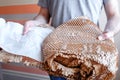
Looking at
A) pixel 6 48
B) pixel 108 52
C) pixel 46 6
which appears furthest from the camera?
pixel 46 6

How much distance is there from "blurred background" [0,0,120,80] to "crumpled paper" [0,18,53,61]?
35.7 inches

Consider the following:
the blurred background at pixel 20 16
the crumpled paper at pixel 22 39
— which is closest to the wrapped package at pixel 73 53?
the crumpled paper at pixel 22 39

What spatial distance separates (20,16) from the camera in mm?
1574

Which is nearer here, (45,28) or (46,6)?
(45,28)

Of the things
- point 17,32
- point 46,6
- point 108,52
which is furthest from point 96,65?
point 46,6

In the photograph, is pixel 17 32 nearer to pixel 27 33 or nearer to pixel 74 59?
pixel 27 33

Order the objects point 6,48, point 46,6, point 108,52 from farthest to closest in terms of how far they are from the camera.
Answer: point 46,6 → point 6,48 → point 108,52

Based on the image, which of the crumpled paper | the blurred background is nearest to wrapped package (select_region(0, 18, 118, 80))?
the crumpled paper

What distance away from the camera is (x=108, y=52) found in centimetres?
43

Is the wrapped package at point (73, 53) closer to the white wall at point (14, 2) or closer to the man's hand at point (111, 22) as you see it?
the man's hand at point (111, 22)

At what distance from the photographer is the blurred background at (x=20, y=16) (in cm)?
149

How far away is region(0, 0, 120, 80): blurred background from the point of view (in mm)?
1492

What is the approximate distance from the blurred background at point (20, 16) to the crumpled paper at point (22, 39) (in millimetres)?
907

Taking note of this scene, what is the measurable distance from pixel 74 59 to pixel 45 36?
14 centimetres
